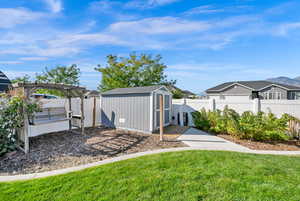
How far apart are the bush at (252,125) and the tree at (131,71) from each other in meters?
9.93

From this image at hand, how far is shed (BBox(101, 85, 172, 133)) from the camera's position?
6.59 m

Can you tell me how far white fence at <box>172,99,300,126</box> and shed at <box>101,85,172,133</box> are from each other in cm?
90

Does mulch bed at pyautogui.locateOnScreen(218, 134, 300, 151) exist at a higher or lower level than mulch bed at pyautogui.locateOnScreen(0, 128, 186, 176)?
lower

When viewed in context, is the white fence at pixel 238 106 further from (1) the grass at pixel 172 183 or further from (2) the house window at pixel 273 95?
(2) the house window at pixel 273 95

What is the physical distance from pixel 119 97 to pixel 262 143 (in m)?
6.58

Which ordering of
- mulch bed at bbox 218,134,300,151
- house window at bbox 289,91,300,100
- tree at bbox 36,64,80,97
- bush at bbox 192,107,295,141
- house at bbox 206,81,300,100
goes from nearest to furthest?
mulch bed at bbox 218,134,300,151 → bush at bbox 192,107,295,141 → house at bbox 206,81,300,100 → house window at bbox 289,91,300,100 → tree at bbox 36,64,80,97

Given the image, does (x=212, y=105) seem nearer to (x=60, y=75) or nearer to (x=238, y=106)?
(x=238, y=106)

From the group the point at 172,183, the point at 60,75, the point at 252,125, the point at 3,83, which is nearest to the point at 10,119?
the point at 172,183

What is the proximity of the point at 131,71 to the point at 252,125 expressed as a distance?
40.7ft

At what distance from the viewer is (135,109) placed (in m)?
6.95

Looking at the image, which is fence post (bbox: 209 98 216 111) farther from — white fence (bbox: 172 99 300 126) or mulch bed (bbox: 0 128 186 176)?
mulch bed (bbox: 0 128 186 176)

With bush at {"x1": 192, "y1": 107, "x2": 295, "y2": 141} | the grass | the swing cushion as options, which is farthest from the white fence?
the swing cushion

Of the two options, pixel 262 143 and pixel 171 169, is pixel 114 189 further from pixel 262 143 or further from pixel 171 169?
pixel 262 143

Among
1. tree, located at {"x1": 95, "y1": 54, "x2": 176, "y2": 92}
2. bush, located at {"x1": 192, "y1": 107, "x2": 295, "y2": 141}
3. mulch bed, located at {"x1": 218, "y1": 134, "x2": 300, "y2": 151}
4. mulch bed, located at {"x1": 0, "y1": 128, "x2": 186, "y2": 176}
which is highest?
tree, located at {"x1": 95, "y1": 54, "x2": 176, "y2": 92}
